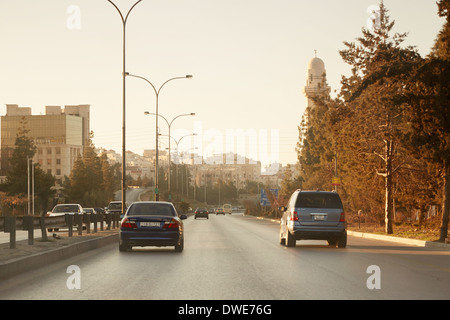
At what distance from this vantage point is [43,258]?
17031mm

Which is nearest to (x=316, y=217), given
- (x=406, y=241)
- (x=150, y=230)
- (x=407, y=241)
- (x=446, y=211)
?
(x=150, y=230)

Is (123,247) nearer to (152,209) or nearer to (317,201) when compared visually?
(152,209)

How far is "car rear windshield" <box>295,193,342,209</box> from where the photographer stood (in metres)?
23.3

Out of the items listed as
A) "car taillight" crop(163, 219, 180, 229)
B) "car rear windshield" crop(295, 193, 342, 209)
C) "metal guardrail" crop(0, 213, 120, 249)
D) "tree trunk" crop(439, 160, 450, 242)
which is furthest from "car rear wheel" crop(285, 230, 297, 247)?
"metal guardrail" crop(0, 213, 120, 249)

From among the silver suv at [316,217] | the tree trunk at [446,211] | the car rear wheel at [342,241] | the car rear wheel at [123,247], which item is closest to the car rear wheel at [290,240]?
the silver suv at [316,217]

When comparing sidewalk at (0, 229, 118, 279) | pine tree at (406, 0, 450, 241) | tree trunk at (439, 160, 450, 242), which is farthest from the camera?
tree trunk at (439, 160, 450, 242)

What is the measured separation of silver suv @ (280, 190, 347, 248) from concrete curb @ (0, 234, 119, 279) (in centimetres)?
678

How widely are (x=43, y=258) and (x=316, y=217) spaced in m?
9.56

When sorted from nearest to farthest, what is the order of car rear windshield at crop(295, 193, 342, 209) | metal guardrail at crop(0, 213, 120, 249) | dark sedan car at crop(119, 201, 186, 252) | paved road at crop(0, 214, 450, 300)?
paved road at crop(0, 214, 450, 300)
metal guardrail at crop(0, 213, 120, 249)
dark sedan car at crop(119, 201, 186, 252)
car rear windshield at crop(295, 193, 342, 209)

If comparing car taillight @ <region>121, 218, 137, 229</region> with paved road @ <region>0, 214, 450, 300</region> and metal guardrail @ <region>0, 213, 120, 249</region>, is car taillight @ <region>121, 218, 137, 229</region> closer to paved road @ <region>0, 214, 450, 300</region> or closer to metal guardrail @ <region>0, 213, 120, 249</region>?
paved road @ <region>0, 214, 450, 300</region>

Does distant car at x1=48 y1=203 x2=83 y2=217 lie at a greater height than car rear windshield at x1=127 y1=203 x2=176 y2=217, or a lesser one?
lesser

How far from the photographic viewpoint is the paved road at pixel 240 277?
1112 cm
